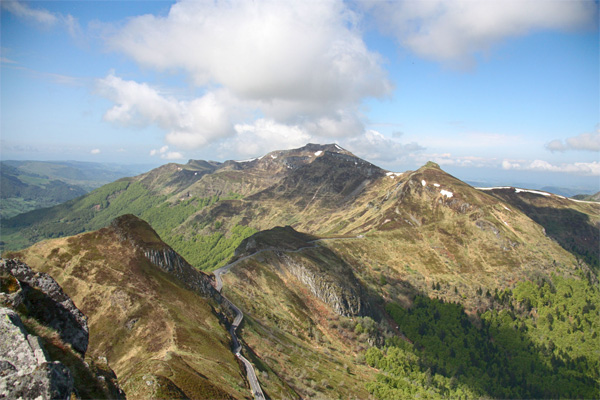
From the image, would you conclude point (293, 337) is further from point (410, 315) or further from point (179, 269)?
point (410, 315)

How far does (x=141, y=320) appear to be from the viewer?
176ft

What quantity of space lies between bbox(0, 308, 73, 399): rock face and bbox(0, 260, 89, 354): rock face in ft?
19.8

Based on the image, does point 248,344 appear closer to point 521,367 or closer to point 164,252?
point 164,252

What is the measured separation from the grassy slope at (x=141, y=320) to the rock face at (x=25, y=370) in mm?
19228

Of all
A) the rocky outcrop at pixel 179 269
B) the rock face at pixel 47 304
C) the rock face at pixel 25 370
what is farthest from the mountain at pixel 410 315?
the rock face at pixel 25 370

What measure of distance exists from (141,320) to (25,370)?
43269mm

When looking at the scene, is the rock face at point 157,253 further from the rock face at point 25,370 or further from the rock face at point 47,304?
the rock face at point 25,370

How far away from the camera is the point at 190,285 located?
249 ft

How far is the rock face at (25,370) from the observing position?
14.3 m

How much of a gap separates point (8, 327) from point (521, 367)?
180134 millimetres

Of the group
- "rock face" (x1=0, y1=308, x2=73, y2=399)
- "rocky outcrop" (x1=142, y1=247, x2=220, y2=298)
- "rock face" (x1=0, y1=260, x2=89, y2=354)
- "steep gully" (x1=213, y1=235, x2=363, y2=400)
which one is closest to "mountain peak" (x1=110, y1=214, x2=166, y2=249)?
"rocky outcrop" (x1=142, y1=247, x2=220, y2=298)

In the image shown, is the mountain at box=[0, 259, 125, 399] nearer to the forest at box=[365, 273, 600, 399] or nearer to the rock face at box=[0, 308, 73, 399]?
the rock face at box=[0, 308, 73, 399]

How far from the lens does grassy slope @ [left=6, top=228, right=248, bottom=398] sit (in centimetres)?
3762

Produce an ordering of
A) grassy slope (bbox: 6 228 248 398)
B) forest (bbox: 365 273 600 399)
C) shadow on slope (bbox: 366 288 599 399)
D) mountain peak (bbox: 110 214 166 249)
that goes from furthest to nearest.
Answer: forest (bbox: 365 273 600 399), shadow on slope (bbox: 366 288 599 399), mountain peak (bbox: 110 214 166 249), grassy slope (bbox: 6 228 248 398)
